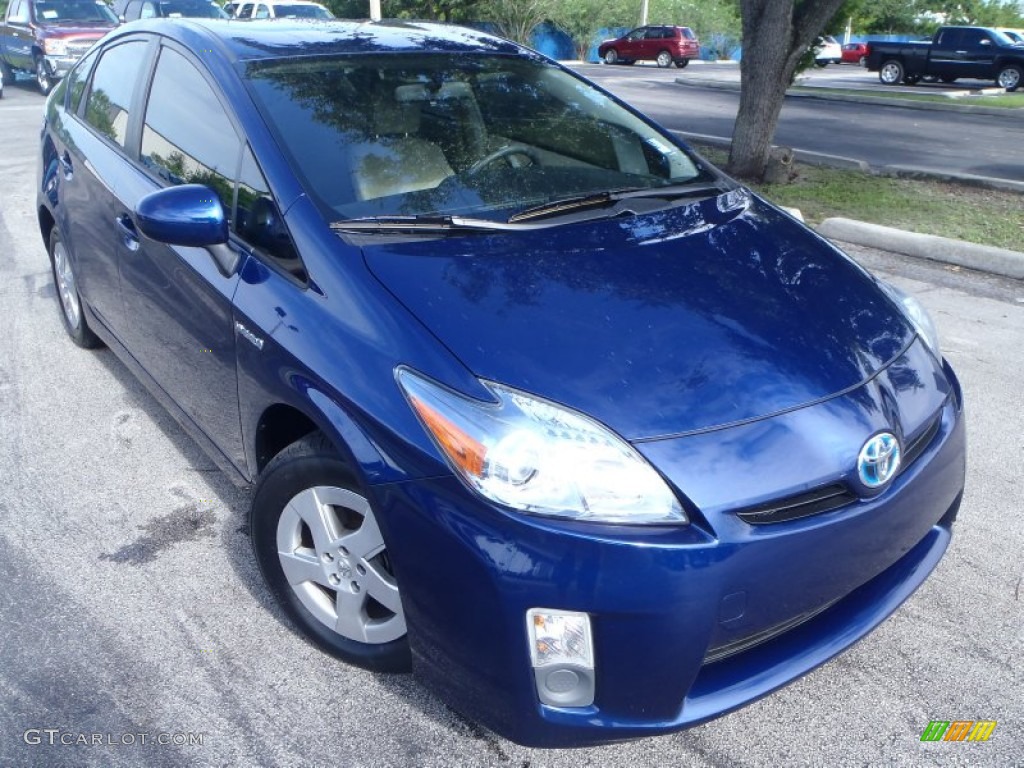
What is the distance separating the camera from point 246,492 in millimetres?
3559

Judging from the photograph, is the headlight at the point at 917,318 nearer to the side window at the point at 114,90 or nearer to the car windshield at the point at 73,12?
the side window at the point at 114,90

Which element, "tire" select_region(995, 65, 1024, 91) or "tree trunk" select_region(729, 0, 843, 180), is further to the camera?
"tire" select_region(995, 65, 1024, 91)

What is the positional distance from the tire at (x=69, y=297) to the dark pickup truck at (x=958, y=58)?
92.0 feet

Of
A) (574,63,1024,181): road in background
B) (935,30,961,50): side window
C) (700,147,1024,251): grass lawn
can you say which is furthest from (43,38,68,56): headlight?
(935,30,961,50): side window

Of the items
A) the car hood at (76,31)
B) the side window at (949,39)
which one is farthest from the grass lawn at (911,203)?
the side window at (949,39)

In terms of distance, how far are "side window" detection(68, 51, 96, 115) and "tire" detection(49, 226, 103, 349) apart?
2.03ft

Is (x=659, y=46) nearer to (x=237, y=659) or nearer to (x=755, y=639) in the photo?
(x=237, y=659)

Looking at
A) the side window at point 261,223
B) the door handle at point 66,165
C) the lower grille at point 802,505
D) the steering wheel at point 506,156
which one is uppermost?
the steering wheel at point 506,156

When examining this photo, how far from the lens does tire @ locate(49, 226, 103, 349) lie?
4.67 m

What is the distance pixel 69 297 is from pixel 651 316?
357cm

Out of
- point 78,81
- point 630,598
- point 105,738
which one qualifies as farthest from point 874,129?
point 105,738

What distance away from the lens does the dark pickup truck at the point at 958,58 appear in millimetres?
26348

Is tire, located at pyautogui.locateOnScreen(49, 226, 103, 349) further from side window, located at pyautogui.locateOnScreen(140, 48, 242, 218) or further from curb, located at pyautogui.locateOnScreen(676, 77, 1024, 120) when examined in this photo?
curb, located at pyautogui.locateOnScreen(676, 77, 1024, 120)

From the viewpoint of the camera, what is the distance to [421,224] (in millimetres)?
2670
